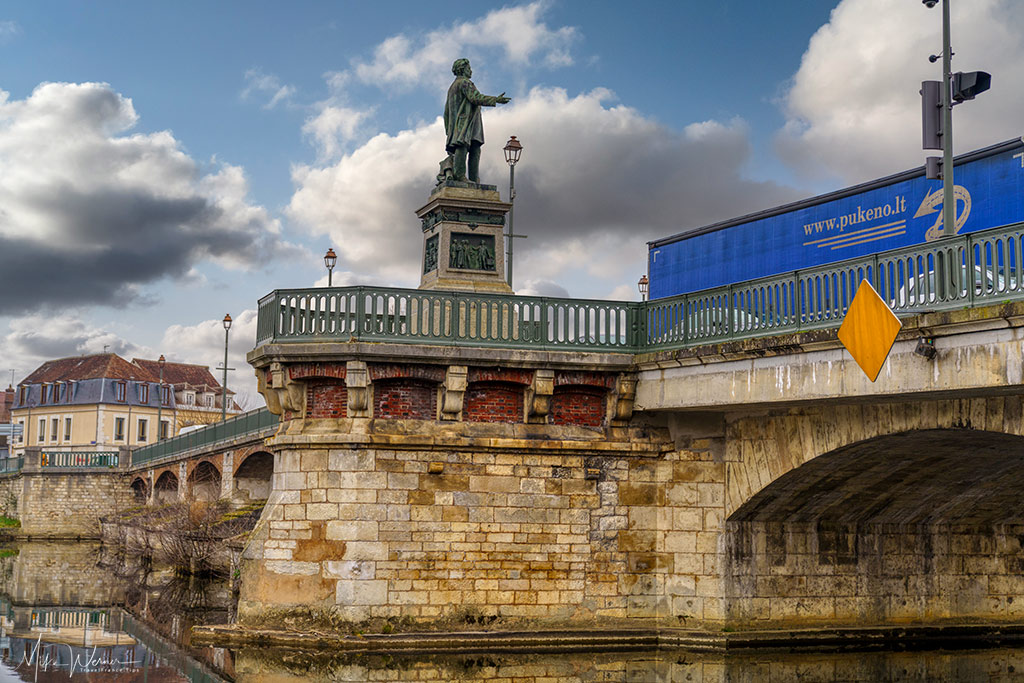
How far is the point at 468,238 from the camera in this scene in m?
19.5

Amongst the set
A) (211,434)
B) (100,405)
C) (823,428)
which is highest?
(100,405)

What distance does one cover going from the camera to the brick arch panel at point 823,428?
1363cm

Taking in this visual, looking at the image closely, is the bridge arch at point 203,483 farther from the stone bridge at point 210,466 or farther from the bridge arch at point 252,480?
the bridge arch at point 252,480

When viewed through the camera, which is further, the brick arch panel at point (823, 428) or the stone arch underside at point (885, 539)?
the stone arch underside at point (885, 539)

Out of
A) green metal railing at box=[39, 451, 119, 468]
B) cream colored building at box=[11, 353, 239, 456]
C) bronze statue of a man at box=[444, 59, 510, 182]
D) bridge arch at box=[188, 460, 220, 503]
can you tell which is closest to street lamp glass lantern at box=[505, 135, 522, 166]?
bronze statue of a man at box=[444, 59, 510, 182]

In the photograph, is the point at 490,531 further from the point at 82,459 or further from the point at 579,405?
the point at 82,459

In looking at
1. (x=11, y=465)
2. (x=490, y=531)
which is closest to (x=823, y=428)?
(x=490, y=531)

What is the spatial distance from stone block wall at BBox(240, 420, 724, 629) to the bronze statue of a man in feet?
17.0

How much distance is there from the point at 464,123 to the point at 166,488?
3411 cm

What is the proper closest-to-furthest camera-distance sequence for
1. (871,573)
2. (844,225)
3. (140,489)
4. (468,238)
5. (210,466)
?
1. (871,573)
2. (468,238)
3. (844,225)
4. (210,466)
5. (140,489)

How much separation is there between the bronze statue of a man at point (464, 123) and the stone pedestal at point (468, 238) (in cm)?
47

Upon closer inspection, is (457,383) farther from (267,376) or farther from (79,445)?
(79,445)

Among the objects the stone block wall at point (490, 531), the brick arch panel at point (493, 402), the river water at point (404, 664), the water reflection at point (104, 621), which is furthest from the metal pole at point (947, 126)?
the water reflection at point (104, 621)

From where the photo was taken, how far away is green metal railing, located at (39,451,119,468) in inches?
2142
